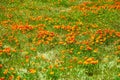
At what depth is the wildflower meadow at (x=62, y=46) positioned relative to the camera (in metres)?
10.2

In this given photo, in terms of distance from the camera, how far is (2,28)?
15.8 meters

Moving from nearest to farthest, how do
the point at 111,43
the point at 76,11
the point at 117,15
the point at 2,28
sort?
the point at 111,43 → the point at 2,28 → the point at 117,15 → the point at 76,11

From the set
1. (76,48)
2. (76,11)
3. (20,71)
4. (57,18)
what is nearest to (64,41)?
(76,48)

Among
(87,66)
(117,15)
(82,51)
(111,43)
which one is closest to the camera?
(87,66)

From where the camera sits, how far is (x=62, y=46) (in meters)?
12.7

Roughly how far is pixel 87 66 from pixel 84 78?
781mm

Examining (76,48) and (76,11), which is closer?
(76,48)

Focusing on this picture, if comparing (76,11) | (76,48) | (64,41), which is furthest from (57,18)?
(76,48)

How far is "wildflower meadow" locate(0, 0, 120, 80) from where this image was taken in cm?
1018

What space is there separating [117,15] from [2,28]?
641cm

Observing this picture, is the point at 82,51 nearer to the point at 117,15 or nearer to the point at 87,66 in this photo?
the point at 87,66

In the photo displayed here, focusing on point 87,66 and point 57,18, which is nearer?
point 87,66

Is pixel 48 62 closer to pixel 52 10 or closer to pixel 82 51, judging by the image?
pixel 82 51

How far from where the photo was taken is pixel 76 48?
39.8 ft
